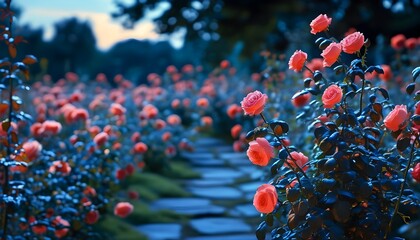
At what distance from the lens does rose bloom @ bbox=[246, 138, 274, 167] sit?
6.07ft

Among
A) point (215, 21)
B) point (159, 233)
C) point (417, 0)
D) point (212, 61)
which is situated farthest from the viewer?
point (417, 0)

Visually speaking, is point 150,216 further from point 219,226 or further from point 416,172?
point 416,172

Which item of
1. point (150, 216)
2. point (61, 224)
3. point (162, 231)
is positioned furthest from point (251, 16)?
point (61, 224)

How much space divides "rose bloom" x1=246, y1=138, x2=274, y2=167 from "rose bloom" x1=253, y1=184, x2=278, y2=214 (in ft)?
0.24

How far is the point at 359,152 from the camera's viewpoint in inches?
74.1

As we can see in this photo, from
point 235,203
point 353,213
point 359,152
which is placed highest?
point 235,203

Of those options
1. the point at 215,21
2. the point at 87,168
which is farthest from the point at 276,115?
the point at 215,21

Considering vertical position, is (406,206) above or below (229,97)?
below

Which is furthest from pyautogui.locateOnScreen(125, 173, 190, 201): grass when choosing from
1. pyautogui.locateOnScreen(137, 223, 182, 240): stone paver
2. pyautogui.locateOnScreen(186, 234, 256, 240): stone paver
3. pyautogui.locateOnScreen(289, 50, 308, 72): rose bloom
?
pyautogui.locateOnScreen(289, 50, 308, 72): rose bloom

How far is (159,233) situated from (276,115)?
3.52 ft

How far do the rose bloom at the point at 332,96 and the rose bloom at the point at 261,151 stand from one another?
0.21 meters

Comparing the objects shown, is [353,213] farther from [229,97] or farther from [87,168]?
[229,97]

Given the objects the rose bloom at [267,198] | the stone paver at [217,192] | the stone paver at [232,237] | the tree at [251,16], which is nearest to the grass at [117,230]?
the stone paver at [232,237]

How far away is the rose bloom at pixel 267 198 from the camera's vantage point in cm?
184
